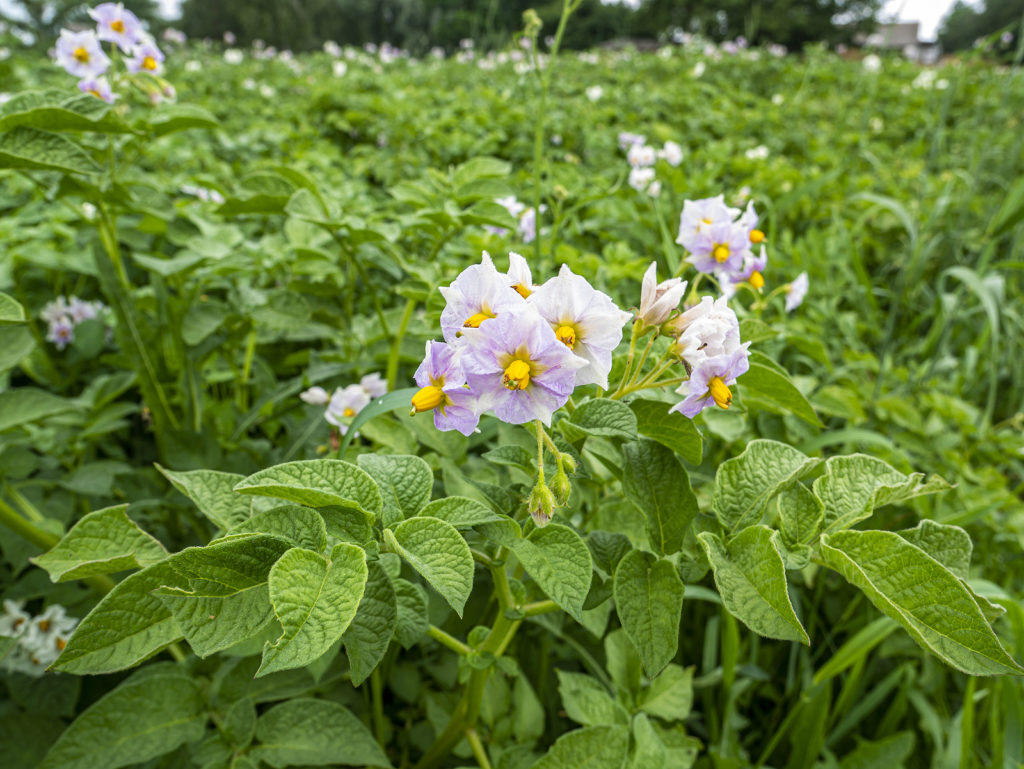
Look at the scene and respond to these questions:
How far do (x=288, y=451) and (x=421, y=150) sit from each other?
234 centimetres

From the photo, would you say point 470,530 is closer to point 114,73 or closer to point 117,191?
point 117,191

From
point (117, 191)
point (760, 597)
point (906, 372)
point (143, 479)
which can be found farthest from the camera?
point (906, 372)

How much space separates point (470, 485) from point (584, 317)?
0.26 metres

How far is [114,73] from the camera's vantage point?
146cm

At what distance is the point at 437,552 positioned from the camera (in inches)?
22.0

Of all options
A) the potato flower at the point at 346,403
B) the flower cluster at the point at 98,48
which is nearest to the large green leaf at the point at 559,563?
the potato flower at the point at 346,403

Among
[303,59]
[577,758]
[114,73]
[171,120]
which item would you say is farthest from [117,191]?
[303,59]

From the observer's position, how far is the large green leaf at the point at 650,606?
0.62 m

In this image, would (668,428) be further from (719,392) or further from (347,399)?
(347,399)

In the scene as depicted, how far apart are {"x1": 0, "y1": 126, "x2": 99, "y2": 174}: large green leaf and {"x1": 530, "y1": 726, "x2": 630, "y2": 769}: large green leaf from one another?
101 centimetres

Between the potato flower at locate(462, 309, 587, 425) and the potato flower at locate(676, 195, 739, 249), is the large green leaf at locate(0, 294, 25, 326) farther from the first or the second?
the potato flower at locate(676, 195, 739, 249)

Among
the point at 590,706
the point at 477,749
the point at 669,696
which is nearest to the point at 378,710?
the point at 477,749

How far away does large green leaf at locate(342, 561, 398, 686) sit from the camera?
1.81ft

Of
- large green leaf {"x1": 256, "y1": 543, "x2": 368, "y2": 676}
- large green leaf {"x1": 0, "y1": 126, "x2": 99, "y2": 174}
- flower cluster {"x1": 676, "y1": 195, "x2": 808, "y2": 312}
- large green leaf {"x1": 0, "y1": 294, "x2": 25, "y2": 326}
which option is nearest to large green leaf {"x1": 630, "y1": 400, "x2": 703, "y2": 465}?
large green leaf {"x1": 256, "y1": 543, "x2": 368, "y2": 676}
